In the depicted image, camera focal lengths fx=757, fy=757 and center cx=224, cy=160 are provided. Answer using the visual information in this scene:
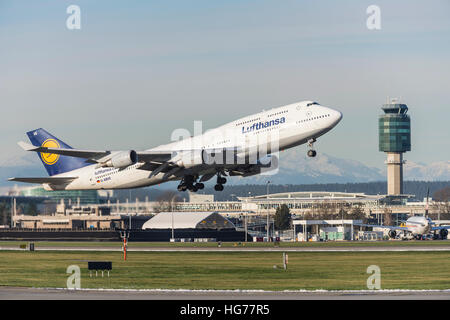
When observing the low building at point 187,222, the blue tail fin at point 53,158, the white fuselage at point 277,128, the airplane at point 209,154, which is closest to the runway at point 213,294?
the airplane at point 209,154

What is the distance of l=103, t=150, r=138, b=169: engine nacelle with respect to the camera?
80375 millimetres

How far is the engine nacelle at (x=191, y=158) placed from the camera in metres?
79.4

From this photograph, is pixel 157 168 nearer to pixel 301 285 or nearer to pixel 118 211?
pixel 301 285

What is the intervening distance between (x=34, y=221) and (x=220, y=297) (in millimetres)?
143186

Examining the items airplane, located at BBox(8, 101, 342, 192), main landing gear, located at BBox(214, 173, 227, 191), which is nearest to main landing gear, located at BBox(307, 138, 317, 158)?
airplane, located at BBox(8, 101, 342, 192)

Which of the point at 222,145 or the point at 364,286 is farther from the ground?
the point at 222,145

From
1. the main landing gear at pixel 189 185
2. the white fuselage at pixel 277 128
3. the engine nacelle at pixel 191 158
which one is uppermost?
the white fuselage at pixel 277 128

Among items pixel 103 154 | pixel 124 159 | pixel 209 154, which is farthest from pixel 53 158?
pixel 209 154

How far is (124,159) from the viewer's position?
8031 centimetres

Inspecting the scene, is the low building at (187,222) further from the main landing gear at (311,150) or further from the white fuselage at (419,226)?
the main landing gear at (311,150)

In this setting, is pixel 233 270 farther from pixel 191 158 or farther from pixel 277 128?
pixel 277 128
